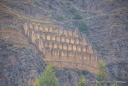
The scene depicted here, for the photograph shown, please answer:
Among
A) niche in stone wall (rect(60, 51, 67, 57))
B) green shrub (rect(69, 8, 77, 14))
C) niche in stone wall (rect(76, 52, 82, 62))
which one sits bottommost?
niche in stone wall (rect(76, 52, 82, 62))

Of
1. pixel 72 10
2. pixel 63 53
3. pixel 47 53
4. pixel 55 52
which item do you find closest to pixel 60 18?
pixel 72 10

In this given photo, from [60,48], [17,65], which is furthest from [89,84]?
[17,65]

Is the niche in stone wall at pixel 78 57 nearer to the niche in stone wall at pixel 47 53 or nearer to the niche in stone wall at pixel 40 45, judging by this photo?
the niche in stone wall at pixel 47 53

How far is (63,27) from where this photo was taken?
81.4m

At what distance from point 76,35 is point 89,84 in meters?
14.9

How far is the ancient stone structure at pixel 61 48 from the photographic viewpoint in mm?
64625

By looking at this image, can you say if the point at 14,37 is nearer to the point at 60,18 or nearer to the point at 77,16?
the point at 60,18

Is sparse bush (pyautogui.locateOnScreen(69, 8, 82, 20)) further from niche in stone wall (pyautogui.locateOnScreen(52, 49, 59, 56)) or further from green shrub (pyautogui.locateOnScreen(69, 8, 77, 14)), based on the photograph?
niche in stone wall (pyautogui.locateOnScreen(52, 49, 59, 56))

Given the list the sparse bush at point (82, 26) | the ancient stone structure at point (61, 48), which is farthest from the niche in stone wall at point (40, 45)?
the sparse bush at point (82, 26)

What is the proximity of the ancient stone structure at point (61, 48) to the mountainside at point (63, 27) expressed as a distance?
1357mm

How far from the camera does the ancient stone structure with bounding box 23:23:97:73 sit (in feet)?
212

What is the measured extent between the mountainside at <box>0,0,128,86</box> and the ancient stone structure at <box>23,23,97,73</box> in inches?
53.4

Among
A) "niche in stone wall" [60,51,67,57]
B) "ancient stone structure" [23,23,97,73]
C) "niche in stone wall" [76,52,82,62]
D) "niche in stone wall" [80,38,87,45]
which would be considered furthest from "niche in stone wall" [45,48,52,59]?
"niche in stone wall" [80,38,87,45]

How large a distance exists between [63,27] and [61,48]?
45.0 ft
